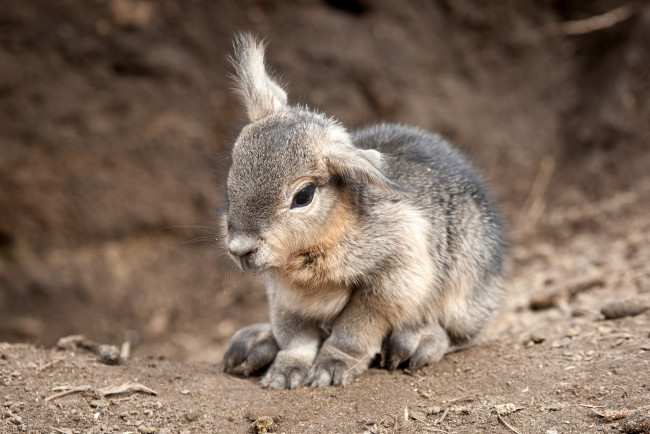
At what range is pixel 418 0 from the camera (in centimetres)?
1104

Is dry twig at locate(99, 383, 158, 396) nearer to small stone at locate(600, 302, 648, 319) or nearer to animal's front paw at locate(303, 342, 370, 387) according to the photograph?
animal's front paw at locate(303, 342, 370, 387)

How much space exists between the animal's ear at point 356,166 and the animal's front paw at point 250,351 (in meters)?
1.60

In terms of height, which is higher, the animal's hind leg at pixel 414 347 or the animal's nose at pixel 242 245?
the animal's nose at pixel 242 245

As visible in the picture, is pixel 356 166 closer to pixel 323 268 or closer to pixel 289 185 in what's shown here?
pixel 289 185

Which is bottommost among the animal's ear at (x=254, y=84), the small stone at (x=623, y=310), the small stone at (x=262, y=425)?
the small stone at (x=262, y=425)

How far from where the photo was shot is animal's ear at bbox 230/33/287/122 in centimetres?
539

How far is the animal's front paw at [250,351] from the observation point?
5.38 meters

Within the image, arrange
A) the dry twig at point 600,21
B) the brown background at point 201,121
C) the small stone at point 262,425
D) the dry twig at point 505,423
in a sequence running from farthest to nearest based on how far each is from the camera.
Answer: the dry twig at point 600,21 < the brown background at point 201,121 < the small stone at point 262,425 < the dry twig at point 505,423

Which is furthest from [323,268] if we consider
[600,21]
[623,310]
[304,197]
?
[600,21]

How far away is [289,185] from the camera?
4598 millimetres

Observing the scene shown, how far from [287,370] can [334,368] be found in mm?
365

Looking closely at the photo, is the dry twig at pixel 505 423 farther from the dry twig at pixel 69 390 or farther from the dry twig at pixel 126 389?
the dry twig at pixel 69 390

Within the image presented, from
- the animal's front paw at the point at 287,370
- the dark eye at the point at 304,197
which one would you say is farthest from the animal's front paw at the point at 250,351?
the dark eye at the point at 304,197

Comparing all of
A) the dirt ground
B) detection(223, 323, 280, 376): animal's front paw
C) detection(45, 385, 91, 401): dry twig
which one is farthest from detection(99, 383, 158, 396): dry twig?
the dirt ground
